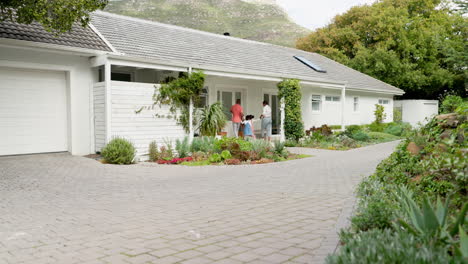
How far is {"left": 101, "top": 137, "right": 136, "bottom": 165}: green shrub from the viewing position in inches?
435

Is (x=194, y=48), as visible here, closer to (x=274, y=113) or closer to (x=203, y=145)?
(x=203, y=145)

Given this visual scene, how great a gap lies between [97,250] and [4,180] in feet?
17.8

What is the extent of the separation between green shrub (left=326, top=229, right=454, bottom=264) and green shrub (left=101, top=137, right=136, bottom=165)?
8976 mm

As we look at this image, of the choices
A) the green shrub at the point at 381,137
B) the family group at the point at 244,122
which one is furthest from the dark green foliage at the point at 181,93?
the green shrub at the point at 381,137

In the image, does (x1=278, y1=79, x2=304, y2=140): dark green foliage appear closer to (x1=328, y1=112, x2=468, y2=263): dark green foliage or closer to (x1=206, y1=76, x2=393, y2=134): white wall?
(x1=206, y1=76, x2=393, y2=134): white wall

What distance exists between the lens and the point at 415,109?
3042cm

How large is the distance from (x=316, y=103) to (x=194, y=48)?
9.48 meters

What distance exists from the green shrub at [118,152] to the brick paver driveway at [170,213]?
3.00 feet

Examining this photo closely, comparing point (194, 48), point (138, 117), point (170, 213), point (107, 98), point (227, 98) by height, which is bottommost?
point (170, 213)

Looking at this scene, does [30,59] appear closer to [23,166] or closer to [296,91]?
[23,166]

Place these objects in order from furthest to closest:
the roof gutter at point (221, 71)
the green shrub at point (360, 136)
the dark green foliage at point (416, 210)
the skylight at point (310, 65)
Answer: the skylight at point (310, 65), the green shrub at point (360, 136), the roof gutter at point (221, 71), the dark green foliage at point (416, 210)

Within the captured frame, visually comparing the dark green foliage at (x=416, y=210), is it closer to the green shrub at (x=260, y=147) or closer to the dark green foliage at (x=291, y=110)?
the green shrub at (x=260, y=147)

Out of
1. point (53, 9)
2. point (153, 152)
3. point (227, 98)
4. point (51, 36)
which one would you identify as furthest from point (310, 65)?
point (53, 9)

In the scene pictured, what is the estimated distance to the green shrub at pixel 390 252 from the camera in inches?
102
